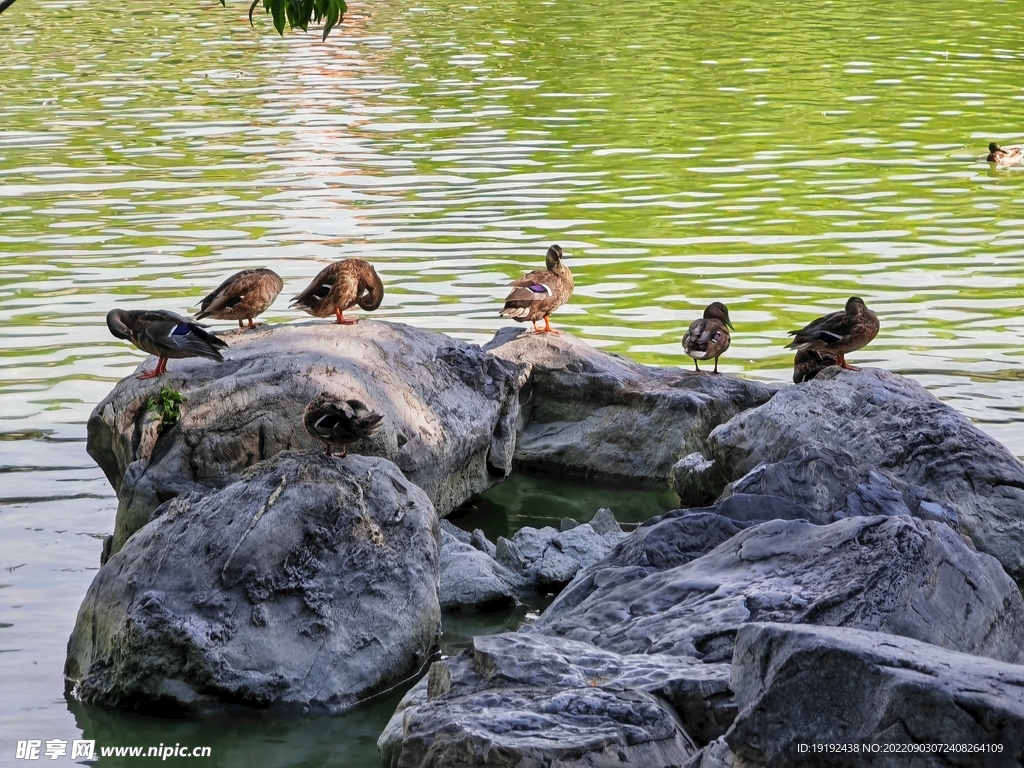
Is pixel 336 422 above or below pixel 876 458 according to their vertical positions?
above

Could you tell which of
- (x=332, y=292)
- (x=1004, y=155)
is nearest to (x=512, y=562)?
(x=332, y=292)

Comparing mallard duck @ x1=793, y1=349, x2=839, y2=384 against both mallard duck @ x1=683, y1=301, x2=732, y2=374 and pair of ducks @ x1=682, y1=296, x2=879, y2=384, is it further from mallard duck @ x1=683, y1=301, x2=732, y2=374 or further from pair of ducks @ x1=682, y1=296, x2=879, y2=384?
mallard duck @ x1=683, y1=301, x2=732, y2=374

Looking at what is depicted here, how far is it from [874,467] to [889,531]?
2331 mm

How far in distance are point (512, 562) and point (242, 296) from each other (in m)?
3.61

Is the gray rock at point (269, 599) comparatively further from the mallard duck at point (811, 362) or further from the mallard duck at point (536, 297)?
the mallard duck at point (536, 297)

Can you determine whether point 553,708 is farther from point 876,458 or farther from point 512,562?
point 876,458

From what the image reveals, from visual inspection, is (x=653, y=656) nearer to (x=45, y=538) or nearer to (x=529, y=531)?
(x=529, y=531)

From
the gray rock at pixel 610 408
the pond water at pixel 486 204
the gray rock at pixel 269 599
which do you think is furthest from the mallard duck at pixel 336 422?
the gray rock at pixel 610 408

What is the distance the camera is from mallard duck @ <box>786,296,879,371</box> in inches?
432

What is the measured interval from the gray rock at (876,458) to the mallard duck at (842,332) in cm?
68

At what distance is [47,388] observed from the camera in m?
12.6

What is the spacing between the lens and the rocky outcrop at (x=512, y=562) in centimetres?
855

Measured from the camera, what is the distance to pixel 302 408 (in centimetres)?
916

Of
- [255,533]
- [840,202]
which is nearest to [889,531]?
[255,533]
